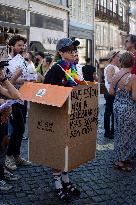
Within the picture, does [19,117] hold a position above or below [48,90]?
below

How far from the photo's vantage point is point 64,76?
4.36 meters

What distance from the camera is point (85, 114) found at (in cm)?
437

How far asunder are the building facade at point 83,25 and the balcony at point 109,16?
1800 millimetres

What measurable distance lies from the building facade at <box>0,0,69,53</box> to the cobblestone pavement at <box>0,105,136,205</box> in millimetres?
10811

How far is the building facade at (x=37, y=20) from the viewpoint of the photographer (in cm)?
1641

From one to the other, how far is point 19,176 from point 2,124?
1022 mm

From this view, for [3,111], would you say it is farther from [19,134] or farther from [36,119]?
[19,134]

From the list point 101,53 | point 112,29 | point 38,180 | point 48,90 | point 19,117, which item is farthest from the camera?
point 112,29

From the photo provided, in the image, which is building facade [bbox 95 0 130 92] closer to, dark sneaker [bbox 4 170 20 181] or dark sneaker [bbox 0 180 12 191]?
dark sneaker [bbox 4 170 20 181]

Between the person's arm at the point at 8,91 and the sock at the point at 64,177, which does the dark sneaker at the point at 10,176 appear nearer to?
the sock at the point at 64,177

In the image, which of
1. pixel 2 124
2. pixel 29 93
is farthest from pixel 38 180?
pixel 29 93

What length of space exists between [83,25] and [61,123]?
75.3 feet

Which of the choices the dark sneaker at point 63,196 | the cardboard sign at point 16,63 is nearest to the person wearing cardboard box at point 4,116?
the dark sneaker at point 63,196

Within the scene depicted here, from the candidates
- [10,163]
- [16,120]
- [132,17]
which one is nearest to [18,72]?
[16,120]
